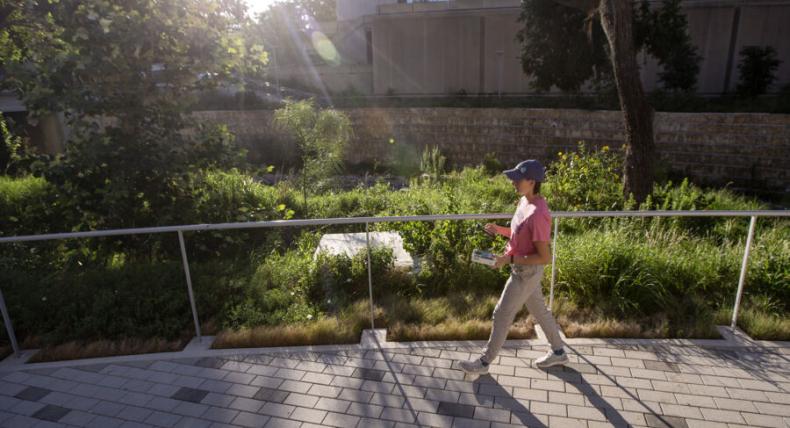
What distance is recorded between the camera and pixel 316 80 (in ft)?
97.2

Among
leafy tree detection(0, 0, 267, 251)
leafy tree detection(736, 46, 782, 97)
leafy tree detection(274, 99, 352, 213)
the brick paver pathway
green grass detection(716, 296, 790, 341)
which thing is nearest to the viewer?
the brick paver pathway

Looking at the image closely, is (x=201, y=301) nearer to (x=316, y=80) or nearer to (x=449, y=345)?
(x=449, y=345)

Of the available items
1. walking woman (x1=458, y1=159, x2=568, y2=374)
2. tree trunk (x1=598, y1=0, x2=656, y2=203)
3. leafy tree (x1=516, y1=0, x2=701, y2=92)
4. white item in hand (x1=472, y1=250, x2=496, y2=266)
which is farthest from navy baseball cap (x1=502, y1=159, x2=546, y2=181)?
leafy tree (x1=516, y1=0, x2=701, y2=92)

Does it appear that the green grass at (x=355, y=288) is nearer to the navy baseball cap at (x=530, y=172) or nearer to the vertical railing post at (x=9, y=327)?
the vertical railing post at (x=9, y=327)

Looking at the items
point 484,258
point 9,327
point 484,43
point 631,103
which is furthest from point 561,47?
point 9,327

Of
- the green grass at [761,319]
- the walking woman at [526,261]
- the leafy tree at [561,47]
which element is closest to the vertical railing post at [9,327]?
the walking woman at [526,261]

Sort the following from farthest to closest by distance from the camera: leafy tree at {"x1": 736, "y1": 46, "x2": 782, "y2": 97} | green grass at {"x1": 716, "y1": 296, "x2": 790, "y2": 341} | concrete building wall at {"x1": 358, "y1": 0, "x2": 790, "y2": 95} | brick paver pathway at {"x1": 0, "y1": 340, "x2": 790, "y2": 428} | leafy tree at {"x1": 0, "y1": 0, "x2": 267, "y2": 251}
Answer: concrete building wall at {"x1": 358, "y1": 0, "x2": 790, "y2": 95}, leafy tree at {"x1": 736, "y1": 46, "x2": 782, "y2": 97}, leafy tree at {"x1": 0, "y1": 0, "x2": 267, "y2": 251}, green grass at {"x1": 716, "y1": 296, "x2": 790, "y2": 341}, brick paver pathway at {"x1": 0, "y1": 340, "x2": 790, "y2": 428}

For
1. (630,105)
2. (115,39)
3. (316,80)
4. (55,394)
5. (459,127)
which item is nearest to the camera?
(55,394)

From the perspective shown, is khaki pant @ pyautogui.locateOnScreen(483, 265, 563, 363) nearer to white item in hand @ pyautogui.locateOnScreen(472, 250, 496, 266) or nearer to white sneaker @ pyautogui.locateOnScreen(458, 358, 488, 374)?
white sneaker @ pyautogui.locateOnScreen(458, 358, 488, 374)

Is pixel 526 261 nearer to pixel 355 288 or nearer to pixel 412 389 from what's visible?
pixel 412 389

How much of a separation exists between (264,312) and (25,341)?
2066 millimetres

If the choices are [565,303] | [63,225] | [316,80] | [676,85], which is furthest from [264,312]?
[316,80]

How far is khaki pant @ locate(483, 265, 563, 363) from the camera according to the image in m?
3.45

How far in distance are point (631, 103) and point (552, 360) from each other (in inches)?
249
